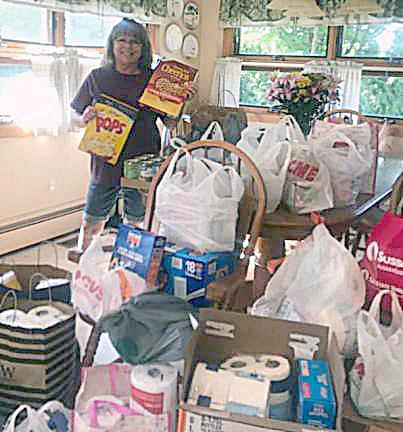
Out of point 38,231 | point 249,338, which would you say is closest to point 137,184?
point 249,338

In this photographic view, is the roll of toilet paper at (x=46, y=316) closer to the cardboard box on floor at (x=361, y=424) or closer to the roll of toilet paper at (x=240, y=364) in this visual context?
the roll of toilet paper at (x=240, y=364)

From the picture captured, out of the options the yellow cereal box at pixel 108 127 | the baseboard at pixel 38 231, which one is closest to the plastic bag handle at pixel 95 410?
the yellow cereal box at pixel 108 127

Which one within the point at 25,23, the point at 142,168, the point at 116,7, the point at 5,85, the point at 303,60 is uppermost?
the point at 116,7

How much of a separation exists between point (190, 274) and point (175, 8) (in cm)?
378

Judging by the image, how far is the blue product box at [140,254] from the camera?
1.75m

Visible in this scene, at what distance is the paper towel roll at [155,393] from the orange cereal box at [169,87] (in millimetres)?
1766

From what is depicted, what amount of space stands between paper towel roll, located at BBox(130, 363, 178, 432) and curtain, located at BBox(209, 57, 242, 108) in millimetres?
4404

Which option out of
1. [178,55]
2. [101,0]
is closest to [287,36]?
[178,55]

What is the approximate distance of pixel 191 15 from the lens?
17.3ft

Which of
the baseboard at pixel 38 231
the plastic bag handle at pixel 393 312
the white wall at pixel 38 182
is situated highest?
the plastic bag handle at pixel 393 312

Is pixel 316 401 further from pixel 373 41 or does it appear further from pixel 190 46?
pixel 190 46

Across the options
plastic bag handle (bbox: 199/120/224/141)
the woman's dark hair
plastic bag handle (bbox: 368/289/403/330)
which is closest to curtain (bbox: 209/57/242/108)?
the woman's dark hair

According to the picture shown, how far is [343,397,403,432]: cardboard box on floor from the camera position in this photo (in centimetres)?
129

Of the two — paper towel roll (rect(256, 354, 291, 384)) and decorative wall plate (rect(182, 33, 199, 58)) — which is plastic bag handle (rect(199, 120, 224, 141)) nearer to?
paper towel roll (rect(256, 354, 291, 384))
